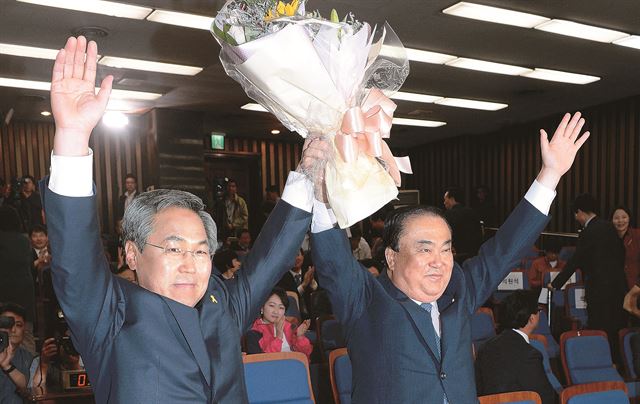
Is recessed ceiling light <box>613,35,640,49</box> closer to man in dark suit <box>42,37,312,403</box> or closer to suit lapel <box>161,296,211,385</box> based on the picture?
man in dark suit <box>42,37,312,403</box>

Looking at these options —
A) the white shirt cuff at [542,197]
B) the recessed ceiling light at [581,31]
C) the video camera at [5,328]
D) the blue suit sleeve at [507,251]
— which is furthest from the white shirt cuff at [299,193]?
the recessed ceiling light at [581,31]

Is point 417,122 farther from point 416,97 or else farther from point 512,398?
point 512,398

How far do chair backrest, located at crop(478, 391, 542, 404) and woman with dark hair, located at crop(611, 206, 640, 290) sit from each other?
12.9 feet

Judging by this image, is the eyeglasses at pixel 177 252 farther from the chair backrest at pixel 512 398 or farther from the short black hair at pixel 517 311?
the short black hair at pixel 517 311

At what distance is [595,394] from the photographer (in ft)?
7.70

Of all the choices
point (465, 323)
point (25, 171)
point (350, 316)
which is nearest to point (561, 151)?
point (465, 323)

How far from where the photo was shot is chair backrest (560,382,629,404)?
91.0 inches

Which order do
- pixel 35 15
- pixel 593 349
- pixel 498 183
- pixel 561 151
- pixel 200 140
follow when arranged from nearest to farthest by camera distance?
pixel 561 151
pixel 593 349
pixel 35 15
pixel 200 140
pixel 498 183

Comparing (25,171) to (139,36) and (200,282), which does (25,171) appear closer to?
(139,36)

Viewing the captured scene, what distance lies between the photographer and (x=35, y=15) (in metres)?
4.61

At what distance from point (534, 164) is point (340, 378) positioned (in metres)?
8.79

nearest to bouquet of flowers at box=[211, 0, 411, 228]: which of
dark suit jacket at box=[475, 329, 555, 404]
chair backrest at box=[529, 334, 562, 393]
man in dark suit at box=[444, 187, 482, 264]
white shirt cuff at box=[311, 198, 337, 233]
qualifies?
white shirt cuff at box=[311, 198, 337, 233]

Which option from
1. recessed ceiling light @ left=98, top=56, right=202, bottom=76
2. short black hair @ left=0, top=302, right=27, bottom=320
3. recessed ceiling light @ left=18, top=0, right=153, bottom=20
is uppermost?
recessed ceiling light @ left=18, top=0, right=153, bottom=20

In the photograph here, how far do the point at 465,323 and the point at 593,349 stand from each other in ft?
8.55
